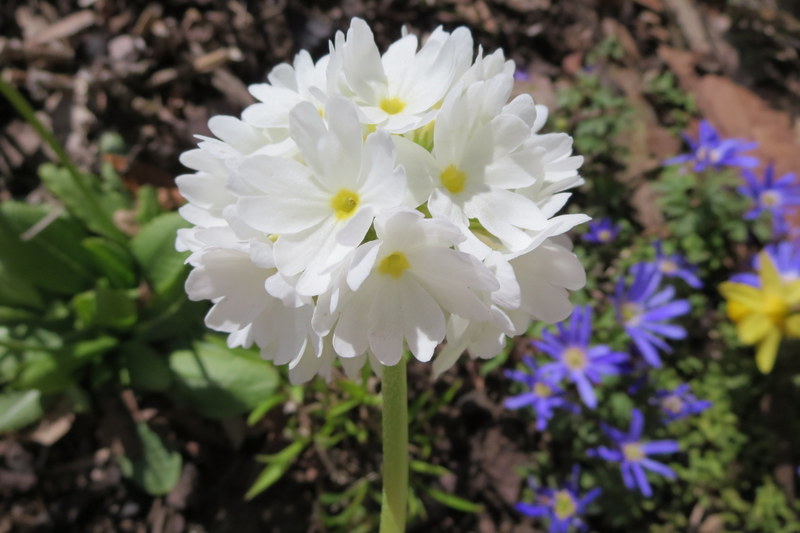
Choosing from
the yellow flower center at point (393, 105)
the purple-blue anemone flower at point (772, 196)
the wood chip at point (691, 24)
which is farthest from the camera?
the wood chip at point (691, 24)

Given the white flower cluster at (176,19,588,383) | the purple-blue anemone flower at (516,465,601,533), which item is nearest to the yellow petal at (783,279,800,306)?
the purple-blue anemone flower at (516,465,601,533)

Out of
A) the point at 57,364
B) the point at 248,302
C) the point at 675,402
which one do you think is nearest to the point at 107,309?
the point at 57,364

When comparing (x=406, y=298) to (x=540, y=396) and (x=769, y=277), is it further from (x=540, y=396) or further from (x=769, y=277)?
(x=769, y=277)

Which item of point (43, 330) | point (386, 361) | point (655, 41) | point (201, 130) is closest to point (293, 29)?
point (201, 130)

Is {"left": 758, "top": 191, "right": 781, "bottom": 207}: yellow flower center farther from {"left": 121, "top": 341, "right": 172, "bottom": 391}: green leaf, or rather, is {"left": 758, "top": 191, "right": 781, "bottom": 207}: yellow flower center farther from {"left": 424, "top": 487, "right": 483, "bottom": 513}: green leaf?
{"left": 121, "top": 341, "right": 172, "bottom": 391}: green leaf

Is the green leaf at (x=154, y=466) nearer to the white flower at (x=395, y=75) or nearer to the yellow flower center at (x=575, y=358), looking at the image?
the yellow flower center at (x=575, y=358)

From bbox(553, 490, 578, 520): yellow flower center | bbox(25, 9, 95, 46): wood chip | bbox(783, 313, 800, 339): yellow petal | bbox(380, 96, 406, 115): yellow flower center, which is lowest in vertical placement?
bbox(553, 490, 578, 520): yellow flower center

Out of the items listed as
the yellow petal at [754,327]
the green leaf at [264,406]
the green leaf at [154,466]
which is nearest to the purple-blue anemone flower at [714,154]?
the yellow petal at [754,327]
